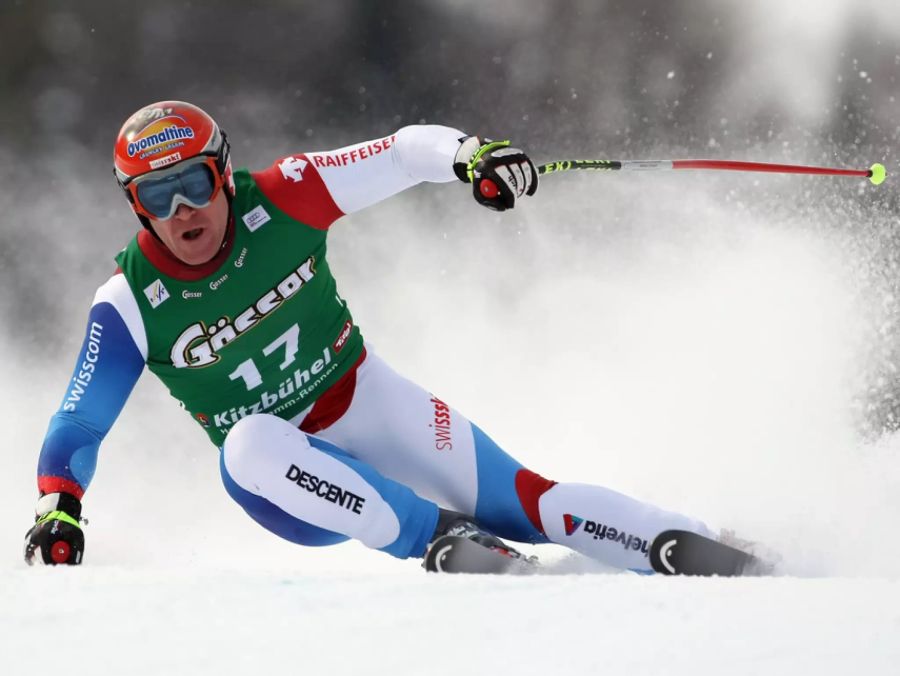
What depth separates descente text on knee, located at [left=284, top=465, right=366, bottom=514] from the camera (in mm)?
2680

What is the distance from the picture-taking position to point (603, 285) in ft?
18.5

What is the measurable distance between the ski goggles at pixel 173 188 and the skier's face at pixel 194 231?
18 mm

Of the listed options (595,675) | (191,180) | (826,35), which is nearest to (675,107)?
→ (826,35)

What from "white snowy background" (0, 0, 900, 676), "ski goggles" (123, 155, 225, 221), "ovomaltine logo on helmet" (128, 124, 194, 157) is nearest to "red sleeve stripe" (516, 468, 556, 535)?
"white snowy background" (0, 0, 900, 676)

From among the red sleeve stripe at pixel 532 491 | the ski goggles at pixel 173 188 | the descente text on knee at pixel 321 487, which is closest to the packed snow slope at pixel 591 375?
the red sleeve stripe at pixel 532 491

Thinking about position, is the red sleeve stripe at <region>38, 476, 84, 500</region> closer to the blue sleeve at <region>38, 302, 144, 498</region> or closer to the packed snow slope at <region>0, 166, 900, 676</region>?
the blue sleeve at <region>38, 302, 144, 498</region>

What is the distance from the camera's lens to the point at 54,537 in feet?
8.68

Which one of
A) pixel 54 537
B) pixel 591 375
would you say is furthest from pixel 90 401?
pixel 591 375

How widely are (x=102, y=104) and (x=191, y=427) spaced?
1.61 meters

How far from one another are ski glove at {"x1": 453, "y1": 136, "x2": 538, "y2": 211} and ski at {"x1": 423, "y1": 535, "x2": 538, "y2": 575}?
2.63ft

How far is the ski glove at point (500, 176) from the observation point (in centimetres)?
285

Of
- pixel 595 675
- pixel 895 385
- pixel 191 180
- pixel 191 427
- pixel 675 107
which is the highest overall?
pixel 675 107

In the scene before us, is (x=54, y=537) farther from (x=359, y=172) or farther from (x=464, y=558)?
(x=359, y=172)

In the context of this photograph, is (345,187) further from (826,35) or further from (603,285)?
(826,35)
